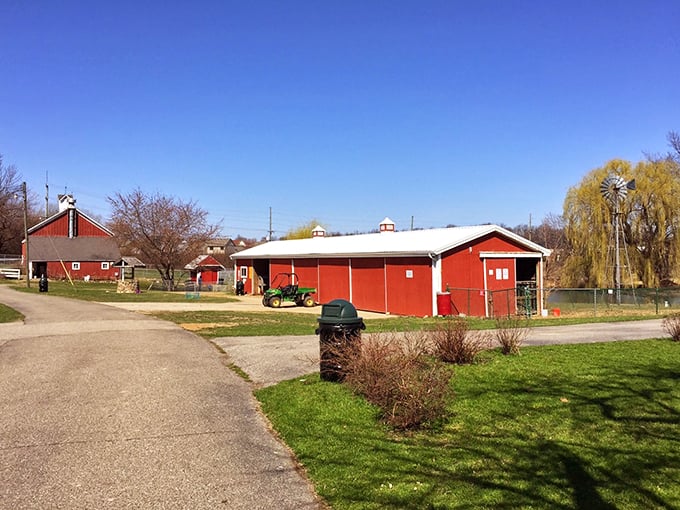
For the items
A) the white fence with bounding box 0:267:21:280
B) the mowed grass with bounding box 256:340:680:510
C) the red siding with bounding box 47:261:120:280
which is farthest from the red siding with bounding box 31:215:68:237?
the mowed grass with bounding box 256:340:680:510

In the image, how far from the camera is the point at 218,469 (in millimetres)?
5270

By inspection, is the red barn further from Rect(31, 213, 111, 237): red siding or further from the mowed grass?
Rect(31, 213, 111, 237): red siding

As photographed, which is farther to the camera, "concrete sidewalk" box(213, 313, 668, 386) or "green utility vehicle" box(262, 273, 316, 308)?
"green utility vehicle" box(262, 273, 316, 308)

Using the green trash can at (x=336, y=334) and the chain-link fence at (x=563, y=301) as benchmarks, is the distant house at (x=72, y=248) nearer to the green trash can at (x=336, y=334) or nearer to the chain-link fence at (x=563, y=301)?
the chain-link fence at (x=563, y=301)

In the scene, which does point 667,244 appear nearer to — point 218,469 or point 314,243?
point 314,243

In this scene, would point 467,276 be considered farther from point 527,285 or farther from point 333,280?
point 333,280

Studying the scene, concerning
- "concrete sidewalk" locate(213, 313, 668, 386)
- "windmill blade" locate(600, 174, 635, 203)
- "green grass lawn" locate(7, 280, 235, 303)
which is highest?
"windmill blade" locate(600, 174, 635, 203)

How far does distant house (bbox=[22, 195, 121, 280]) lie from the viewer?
59062mm

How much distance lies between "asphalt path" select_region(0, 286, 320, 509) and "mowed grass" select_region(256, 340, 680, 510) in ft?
1.47

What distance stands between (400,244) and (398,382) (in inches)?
842

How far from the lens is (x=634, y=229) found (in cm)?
3975

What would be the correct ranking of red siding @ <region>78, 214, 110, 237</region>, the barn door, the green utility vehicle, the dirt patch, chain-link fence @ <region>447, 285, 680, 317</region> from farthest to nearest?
red siding @ <region>78, 214, 110, 237</region>
the green utility vehicle
the barn door
chain-link fence @ <region>447, 285, 680, 317</region>
the dirt patch

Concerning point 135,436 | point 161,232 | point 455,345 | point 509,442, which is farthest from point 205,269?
point 509,442

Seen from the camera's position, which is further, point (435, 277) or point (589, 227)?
point (589, 227)
